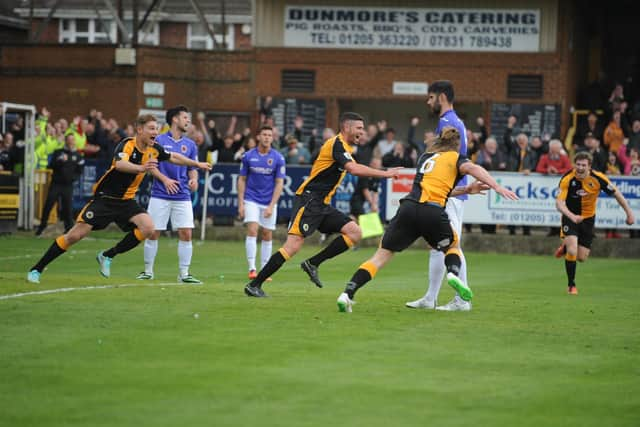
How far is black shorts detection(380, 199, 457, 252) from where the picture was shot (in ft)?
38.0

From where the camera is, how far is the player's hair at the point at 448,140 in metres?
11.8

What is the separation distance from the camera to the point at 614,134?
97.1 feet

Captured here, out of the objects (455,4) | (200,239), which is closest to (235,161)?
(200,239)

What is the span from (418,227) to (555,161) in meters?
15.7

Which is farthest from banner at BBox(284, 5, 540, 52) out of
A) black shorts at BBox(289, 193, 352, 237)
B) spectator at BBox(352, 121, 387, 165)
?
black shorts at BBox(289, 193, 352, 237)

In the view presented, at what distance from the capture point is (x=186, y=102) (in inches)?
1468

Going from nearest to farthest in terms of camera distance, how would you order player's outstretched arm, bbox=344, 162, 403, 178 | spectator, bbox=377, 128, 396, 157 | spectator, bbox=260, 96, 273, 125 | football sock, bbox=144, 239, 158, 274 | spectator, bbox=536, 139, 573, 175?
player's outstretched arm, bbox=344, 162, 403, 178 < football sock, bbox=144, 239, 158, 274 < spectator, bbox=536, 139, 573, 175 < spectator, bbox=377, 128, 396, 157 < spectator, bbox=260, 96, 273, 125

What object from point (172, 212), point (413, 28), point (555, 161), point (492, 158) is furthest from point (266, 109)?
point (172, 212)

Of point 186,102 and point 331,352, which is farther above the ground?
point 186,102

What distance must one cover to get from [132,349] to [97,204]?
5.46 meters

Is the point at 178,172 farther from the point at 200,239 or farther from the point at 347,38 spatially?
the point at 347,38

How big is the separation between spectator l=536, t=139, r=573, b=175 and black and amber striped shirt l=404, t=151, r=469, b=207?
15.3 meters

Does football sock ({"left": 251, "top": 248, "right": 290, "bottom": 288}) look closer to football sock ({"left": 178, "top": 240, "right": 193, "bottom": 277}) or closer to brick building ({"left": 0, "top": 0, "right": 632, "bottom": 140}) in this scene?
football sock ({"left": 178, "top": 240, "right": 193, "bottom": 277})

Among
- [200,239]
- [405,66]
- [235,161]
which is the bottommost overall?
[200,239]
